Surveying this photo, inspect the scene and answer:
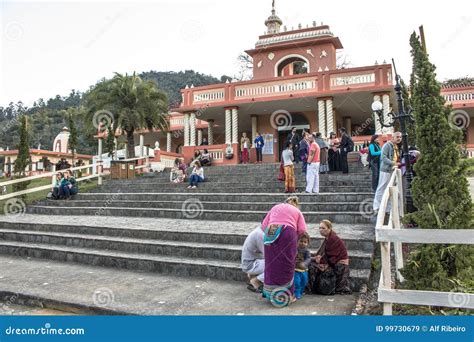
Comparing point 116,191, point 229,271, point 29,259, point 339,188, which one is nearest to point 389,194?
point 229,271

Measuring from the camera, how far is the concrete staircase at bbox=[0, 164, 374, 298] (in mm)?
6023

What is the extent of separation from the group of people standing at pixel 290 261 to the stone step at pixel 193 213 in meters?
2.77

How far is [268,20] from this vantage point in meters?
23.8

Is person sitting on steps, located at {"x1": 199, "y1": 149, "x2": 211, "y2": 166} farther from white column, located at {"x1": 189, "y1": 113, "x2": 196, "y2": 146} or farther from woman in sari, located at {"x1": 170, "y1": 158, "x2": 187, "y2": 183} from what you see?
woman in sari, located at {"x1": 170, "y1": 158, "x2": 187, "y2": 183}

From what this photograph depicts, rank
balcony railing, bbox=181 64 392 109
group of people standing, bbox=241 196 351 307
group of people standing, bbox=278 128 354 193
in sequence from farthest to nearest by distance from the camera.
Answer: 1. balcony railing, bbox=181 64 392 109
2. group of people standing, bbox=278 128 354 193
3. group of people standing, bbox=241 196 351 307

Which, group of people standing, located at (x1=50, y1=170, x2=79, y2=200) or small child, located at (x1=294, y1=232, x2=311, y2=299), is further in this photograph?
group of people standing, located at (x1=50, y1=170, x2=79, y2=200)

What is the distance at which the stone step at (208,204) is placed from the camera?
8125 mm

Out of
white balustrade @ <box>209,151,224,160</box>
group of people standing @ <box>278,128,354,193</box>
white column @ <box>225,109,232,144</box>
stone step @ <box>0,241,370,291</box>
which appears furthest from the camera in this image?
white column @ <box>225,109,232,144</box>

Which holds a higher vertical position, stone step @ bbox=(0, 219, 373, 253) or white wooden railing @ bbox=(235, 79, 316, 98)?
white wooden railing @ bbox=(235, 79, 316, 98)

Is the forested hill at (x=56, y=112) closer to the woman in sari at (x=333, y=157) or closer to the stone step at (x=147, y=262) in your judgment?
the woman in sari at (x=333, y=157)

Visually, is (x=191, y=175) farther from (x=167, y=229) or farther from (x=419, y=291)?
(x=419, y=291)

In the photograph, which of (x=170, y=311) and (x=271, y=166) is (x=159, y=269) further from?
(x=271, y=166)

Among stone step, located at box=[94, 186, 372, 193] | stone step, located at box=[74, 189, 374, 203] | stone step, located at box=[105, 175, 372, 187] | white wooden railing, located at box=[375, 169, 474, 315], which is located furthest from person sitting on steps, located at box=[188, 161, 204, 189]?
white wooden railing, located at box=[375, 169, 474, 315]

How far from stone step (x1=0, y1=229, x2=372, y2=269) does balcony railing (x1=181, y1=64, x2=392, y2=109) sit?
38.1ft
